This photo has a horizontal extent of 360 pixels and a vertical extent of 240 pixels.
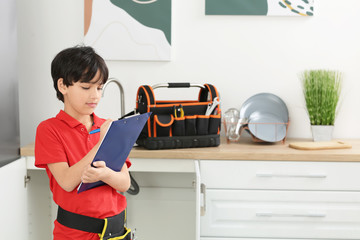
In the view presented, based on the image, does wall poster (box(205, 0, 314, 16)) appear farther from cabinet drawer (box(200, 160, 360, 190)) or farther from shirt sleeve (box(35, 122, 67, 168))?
shirt sleeve (box(35, 122, 67, 168))

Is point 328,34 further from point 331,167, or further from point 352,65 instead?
point 331,167

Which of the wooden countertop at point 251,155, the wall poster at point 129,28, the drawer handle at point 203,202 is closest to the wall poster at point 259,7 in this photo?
the wall poster at point 129,28

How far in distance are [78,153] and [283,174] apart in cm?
100

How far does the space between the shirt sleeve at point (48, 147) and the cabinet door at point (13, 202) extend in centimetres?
57

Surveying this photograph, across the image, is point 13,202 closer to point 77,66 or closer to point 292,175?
point 77,66

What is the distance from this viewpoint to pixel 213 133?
2057 millimetres

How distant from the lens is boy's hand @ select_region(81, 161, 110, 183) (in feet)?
3.92

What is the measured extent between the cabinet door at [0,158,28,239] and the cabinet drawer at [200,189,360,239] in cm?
81

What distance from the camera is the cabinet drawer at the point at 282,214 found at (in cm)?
196

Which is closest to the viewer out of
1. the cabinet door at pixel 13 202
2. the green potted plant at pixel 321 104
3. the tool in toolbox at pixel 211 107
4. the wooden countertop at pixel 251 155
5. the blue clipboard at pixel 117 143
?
the blue clipboard at pixel 117 143

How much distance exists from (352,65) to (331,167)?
0.72 m

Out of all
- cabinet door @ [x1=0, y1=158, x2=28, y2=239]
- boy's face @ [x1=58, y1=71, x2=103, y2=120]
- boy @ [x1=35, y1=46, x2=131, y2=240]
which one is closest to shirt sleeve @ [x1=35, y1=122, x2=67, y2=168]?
boy @ [x1=35, y1=46, x2=131, y2=240]

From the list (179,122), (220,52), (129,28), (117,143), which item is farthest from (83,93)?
(220,52)

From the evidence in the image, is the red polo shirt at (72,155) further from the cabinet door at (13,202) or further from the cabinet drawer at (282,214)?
the cabinet drawer at (282,214)
